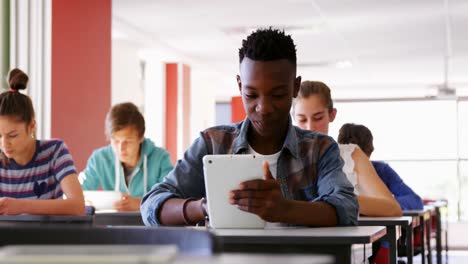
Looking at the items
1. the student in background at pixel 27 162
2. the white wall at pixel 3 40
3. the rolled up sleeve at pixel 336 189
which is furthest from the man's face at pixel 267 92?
the white wall at pixel 3 40

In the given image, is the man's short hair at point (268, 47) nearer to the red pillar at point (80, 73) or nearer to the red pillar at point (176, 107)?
the red pillar at point (80, 73)

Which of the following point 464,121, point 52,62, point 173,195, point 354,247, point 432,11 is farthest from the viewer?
point 464,121

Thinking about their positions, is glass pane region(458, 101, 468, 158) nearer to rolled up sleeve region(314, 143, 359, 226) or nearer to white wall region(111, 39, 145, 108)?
white wall region(111, 39, 145, 108)

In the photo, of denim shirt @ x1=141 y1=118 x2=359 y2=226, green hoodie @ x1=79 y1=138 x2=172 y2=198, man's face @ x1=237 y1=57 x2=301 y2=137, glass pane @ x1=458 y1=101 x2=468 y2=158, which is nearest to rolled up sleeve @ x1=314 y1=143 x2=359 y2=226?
denim shirt @ x1=141 y1=118 x2=359 y2=226

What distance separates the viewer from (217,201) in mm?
2150

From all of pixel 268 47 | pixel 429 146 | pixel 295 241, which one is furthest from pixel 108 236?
pixel 429 146

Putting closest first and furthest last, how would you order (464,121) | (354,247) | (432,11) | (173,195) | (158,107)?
(354,247) < (173,195) < (432,11) < (158,107) < (464,121)

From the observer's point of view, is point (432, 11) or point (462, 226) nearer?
→ point (432, 11)

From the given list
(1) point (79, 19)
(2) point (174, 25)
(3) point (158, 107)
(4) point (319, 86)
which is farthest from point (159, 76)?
(4) point (319, 86)

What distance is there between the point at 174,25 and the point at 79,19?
302 cm

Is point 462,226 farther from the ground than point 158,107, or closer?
closer

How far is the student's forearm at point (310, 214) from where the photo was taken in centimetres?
220

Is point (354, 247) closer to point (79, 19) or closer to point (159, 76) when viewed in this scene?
point (79, 19)

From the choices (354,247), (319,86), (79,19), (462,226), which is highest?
(79,19)
